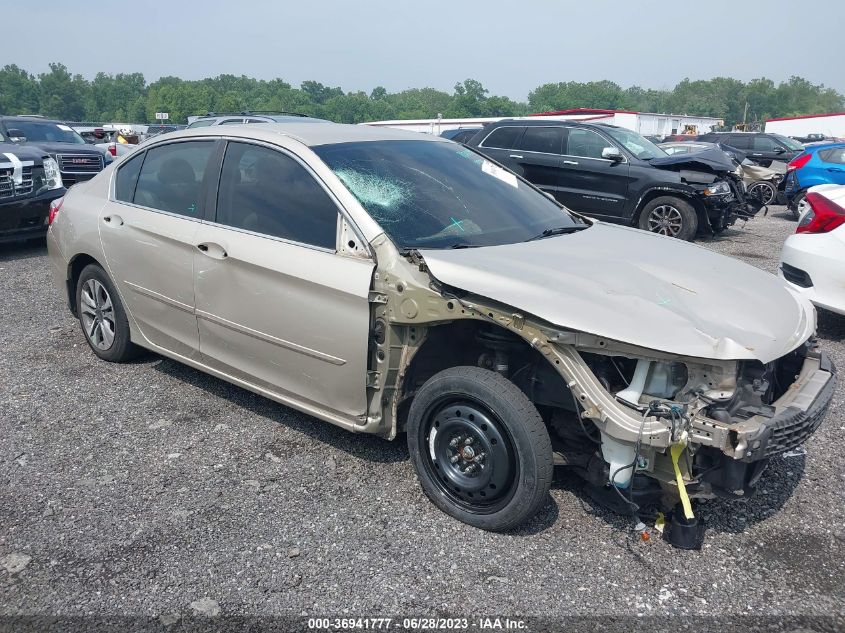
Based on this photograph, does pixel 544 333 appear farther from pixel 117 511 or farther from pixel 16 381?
pixel 16 381

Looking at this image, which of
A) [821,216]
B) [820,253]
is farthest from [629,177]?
[820,253]

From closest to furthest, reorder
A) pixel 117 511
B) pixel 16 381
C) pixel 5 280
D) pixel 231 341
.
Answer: pixel 117 511
pixel 231 341
pixel 16 381
pixel 5 280

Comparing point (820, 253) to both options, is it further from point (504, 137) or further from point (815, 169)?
point (815, 169)

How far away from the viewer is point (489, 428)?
312 centimetres

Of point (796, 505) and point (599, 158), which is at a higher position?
point (599, 158)

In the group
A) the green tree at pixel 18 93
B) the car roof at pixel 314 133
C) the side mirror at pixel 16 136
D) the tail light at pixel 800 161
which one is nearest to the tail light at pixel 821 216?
the car roof at pixel 314 133

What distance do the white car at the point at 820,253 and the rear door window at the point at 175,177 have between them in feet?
14.3

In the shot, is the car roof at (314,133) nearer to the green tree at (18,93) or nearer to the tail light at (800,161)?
the tail light at (800,161)

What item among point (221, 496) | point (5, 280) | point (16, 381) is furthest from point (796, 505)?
point (5, 280)

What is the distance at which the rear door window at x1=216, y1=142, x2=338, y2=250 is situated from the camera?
12.1 feet

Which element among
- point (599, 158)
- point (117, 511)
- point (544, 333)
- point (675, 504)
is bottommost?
point (117, 511)

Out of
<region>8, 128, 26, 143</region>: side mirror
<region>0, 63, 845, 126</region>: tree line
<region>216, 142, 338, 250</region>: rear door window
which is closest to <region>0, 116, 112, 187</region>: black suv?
<region>8, 128, 26, 143</region>: side mirror

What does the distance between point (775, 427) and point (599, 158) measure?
8541mm

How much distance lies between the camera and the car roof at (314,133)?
4.05 meters
